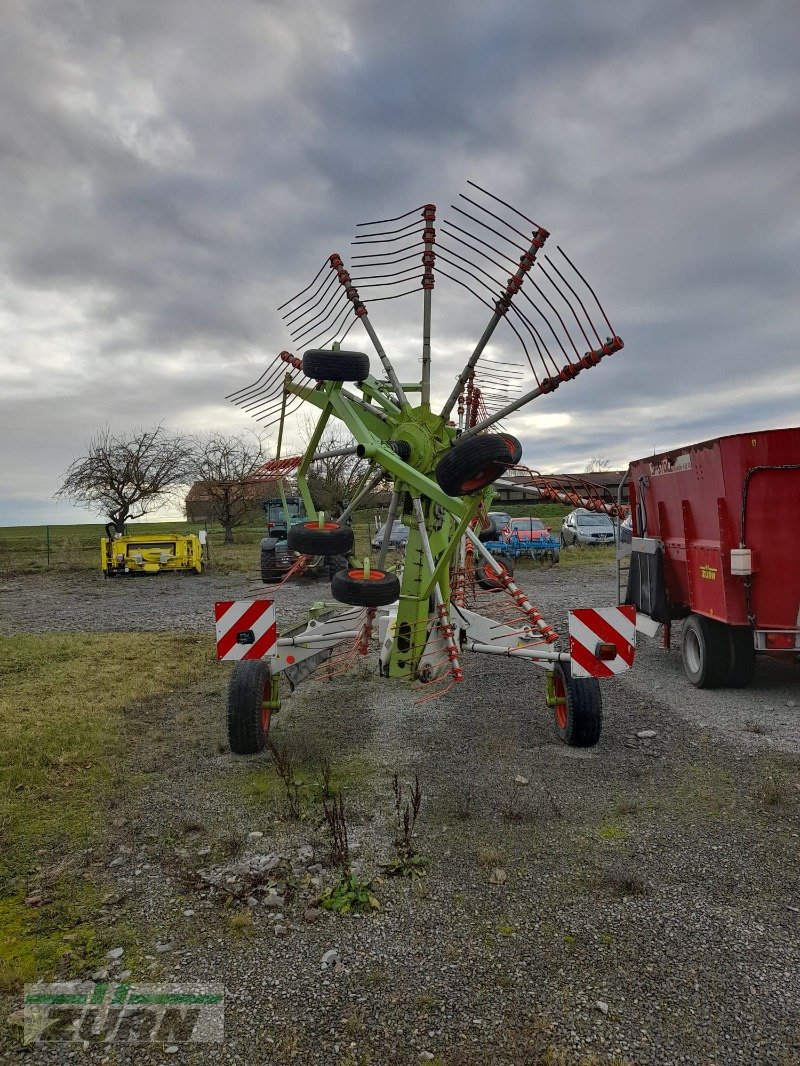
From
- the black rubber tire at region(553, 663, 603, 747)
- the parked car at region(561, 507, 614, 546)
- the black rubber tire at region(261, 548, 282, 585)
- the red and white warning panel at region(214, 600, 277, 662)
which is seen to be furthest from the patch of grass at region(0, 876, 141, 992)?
the parked car at region(561, 507, 614, 546)

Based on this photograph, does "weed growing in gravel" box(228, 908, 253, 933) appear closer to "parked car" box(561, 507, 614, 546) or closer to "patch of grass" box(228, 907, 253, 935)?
"patch of grass" box(228, 907, 253, 935)

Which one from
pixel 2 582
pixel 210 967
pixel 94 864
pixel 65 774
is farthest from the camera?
pixel 2 582

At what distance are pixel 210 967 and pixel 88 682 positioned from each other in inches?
216

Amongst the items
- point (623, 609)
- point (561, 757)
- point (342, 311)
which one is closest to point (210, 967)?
point (561, 757)

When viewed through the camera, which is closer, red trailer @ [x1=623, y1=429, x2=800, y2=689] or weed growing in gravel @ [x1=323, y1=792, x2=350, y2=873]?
weed growing in gravel @ [x1=323, y1=792, x2=350, y2=873]

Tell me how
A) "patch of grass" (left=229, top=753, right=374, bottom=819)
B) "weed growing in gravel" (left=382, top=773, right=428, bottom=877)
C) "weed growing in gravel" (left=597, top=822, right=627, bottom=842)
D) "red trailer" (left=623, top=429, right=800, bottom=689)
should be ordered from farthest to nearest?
"red trailer" (left=623, top=429, right=800, bottom=689), "patch of grass" (left=229, top=753, right=374, bottom=819), "weed growing in gravel" (left=597, top=822, right=627, bottom=842), "weed growing in gravel" (left=382, top=773, right=428, bottom=877)

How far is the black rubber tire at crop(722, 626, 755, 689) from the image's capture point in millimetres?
7180

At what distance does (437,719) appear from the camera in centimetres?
634

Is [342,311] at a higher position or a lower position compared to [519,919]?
higher

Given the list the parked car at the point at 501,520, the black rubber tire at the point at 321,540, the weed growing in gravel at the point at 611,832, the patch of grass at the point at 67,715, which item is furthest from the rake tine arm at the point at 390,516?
A: the parked car at the point at 501,520

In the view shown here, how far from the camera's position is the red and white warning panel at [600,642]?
16.5ft

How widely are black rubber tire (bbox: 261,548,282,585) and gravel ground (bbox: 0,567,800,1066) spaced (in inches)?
436

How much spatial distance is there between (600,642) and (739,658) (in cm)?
302

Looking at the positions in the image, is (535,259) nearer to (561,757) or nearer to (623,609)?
(623,609)
